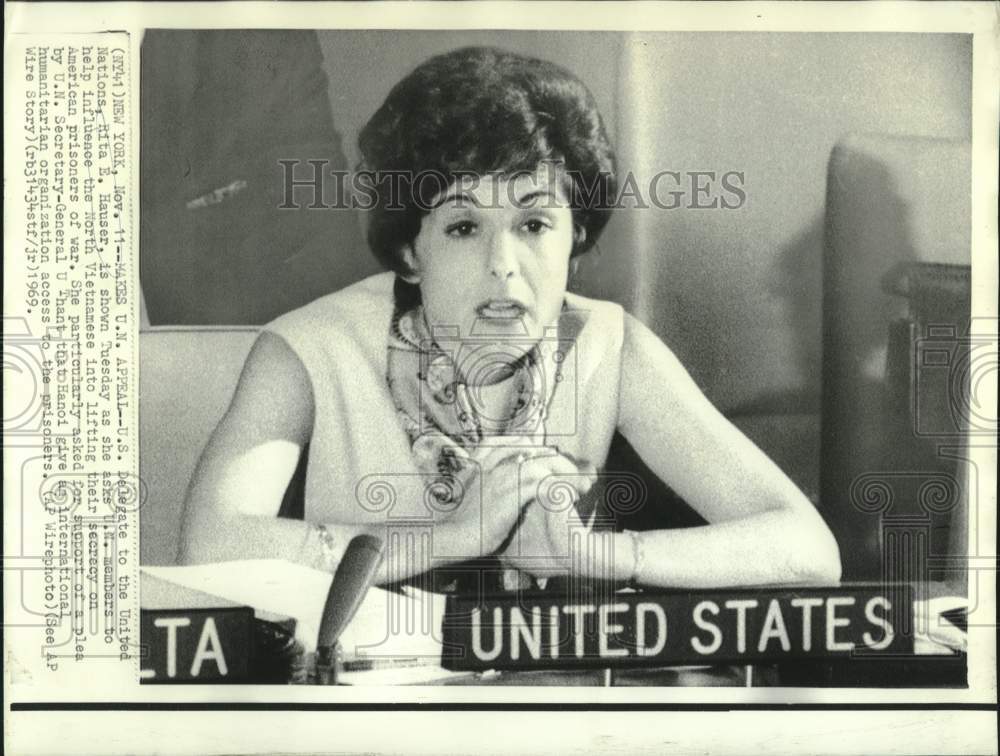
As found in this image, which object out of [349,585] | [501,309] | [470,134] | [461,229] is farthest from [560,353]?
[349,585]

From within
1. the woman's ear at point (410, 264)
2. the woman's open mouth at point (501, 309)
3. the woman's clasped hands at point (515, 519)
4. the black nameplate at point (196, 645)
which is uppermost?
the woman's ear at point (410, 264)

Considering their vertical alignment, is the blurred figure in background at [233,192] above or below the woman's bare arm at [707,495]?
above

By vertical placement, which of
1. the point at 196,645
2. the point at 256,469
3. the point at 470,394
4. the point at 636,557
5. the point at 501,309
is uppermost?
the point at 501,309

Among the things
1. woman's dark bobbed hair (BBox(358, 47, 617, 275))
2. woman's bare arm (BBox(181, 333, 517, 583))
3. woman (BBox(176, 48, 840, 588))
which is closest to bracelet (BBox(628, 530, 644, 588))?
woman (BBox(176, 48, 840, 588))

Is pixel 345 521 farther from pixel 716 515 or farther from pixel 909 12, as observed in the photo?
pixel 909 12

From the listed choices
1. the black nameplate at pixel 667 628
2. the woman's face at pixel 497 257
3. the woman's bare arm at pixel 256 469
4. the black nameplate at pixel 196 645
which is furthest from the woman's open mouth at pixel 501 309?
the black nameplate at pixel 196 645

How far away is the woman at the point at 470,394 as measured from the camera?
1.52m

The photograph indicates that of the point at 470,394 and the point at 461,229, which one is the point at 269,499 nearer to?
the point at 470,394

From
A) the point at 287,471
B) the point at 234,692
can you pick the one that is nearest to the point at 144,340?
the point at 287,471

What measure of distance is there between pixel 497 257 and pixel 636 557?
46 cm

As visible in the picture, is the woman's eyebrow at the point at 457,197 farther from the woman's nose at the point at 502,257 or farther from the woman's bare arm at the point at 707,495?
the woman's bare arm at the point at 707,495

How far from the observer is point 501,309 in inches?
60.1

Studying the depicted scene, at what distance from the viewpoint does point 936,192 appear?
5.08 feet

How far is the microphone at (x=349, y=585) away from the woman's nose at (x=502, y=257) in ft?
1.33
